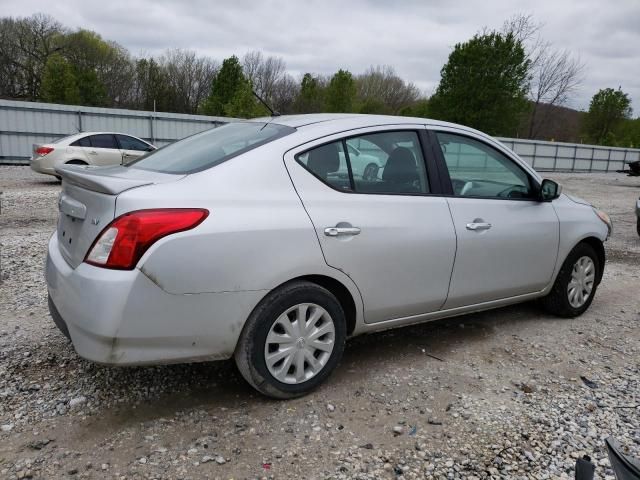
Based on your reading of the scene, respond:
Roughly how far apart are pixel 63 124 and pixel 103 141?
8484mm

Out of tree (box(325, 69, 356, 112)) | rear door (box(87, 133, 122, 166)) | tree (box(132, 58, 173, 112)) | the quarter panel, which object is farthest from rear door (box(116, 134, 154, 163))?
tree (box(132, 58, 173, 112))

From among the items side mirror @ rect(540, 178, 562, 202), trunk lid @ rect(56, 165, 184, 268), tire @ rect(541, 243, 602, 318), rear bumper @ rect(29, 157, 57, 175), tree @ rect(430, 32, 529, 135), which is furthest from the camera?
tree @ rect(430, 32, 529, 135)

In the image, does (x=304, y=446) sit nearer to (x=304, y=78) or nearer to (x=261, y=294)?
(x=261, y=294)

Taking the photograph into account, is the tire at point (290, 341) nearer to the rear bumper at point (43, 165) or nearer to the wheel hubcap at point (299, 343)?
the wheel hubcap at point (299, 343)

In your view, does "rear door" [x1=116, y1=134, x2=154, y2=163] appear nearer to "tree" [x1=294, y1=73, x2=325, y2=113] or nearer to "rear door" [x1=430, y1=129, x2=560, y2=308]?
"rear door" [x1=430, y1=129, x2=560, y2=308]

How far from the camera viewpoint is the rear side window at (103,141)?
43.6 ft

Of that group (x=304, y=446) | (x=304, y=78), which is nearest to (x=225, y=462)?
(x=304, y=446)

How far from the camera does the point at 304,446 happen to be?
101 inches

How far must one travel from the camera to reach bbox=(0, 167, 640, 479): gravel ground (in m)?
2.44

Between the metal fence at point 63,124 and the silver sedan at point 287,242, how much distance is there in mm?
19161

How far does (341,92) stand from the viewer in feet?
124

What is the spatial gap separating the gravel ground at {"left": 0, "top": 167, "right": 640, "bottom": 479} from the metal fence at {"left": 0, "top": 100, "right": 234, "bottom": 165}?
1805cm

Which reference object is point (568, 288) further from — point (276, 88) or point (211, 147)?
point (276, 88)

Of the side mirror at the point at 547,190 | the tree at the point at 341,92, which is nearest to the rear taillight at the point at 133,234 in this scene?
the side mirror at the point at 547,190
